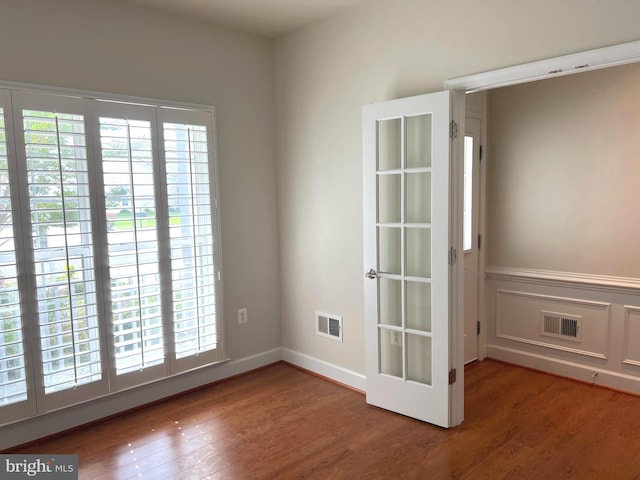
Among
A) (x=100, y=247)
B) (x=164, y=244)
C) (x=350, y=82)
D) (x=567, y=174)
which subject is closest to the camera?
(x=100, y=247)

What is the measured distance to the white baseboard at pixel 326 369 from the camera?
3.51m

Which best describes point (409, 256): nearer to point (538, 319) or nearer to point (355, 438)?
point (355, 438)

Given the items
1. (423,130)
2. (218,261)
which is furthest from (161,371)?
(423,130)

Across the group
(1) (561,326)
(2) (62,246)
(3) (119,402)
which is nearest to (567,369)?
(1) (561,326)

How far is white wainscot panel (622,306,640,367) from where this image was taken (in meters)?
3.30

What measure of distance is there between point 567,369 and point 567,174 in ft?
5.09

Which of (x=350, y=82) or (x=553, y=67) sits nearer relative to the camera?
(x=553, y=67)

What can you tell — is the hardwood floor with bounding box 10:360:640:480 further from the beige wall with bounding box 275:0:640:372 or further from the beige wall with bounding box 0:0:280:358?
the beige wall with bounding box 0:0:280:358

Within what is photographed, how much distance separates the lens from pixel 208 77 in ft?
11.5

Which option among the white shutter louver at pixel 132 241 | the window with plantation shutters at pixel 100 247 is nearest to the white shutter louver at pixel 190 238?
the window with plantation shutters at pixel 100 247

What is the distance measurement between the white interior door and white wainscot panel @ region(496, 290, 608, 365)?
1328 mm

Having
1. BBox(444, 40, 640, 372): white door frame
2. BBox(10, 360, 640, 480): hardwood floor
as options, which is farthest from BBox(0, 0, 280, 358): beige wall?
BBox(444, 40, 640, 372): white door frame

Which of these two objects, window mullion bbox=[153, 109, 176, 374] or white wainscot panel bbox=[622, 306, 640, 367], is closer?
window mullion bbox=[153, 109, 176, 374]

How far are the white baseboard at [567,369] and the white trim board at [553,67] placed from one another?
7.67ft
